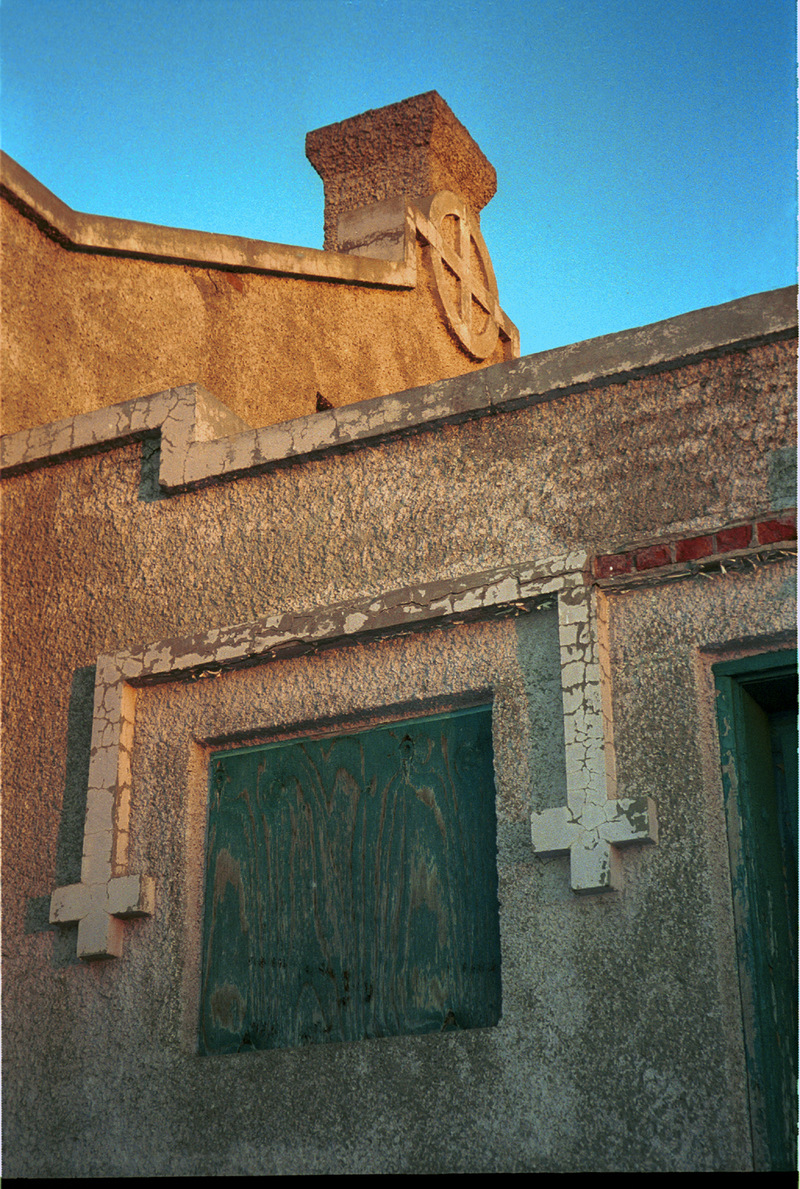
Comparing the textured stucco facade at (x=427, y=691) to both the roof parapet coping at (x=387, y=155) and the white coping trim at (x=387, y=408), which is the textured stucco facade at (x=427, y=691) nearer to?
the white coping trim at (x=387, y=408)

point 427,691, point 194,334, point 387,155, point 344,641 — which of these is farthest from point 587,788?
point 387,155

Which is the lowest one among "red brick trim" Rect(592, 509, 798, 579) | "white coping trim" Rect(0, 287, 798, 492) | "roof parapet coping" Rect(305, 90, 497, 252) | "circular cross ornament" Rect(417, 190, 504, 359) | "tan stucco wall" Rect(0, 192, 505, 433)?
"red brick trim" Rect(592, 509, 798, 579)

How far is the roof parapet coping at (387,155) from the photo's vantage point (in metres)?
8.78

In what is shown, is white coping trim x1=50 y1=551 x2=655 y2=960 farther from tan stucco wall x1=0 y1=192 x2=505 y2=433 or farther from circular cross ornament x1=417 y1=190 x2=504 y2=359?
circular cross ornament x1=417 y1=190 x2=504 y2=359

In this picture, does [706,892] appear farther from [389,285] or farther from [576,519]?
[389,285]

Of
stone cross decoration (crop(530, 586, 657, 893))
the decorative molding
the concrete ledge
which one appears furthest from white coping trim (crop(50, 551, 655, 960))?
the decorative molding

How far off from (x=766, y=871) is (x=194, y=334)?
4250mm

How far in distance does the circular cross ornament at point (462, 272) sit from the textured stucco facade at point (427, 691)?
11.7 ft

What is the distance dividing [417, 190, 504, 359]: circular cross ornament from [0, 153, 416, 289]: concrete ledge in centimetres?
35

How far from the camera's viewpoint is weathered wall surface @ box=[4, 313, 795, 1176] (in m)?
3.78

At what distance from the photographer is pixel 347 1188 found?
3926 mm

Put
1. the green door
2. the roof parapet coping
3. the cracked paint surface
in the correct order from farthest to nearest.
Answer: the roof parapet coping → the cracked paint surface → the green door

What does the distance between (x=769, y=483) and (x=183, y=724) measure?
2.36m

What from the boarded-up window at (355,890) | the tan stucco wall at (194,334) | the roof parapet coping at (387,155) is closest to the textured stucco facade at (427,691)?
the boarded-up window at (355,890)
